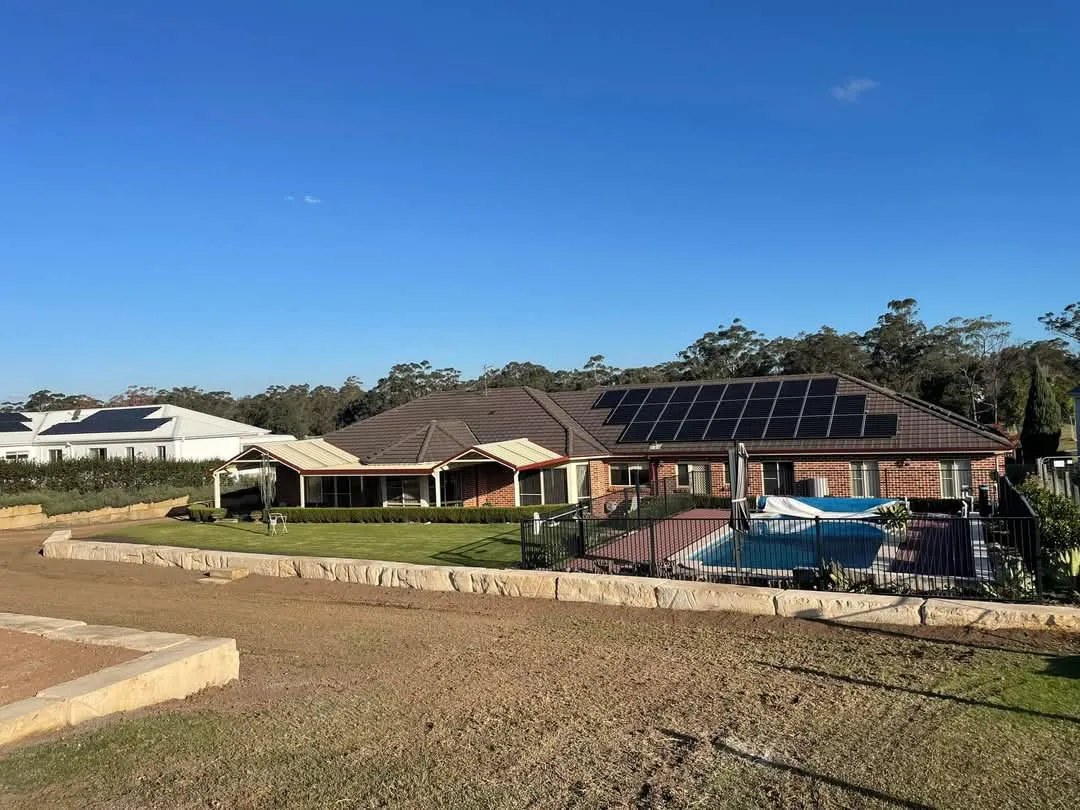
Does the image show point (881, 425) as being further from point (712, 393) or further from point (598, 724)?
point (598, 724)

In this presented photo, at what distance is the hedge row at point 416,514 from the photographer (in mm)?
25609

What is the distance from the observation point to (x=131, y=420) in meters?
49.2

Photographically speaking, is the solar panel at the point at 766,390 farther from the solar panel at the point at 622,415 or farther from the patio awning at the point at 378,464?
the patio awning at the point at 378,464

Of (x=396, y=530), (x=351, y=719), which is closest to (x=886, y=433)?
(x=396, y=530)

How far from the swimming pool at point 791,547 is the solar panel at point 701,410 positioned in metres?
14.2

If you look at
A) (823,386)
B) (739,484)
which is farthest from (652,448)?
(739,484)

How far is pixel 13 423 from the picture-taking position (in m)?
50.7

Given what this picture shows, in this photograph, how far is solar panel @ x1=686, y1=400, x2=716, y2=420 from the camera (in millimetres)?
31127

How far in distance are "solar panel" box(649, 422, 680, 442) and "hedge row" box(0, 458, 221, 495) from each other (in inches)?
860

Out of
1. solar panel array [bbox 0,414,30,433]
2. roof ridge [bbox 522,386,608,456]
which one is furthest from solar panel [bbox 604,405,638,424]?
solar panel array [bbox 0,414,30,433]

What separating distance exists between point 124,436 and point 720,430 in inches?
1430

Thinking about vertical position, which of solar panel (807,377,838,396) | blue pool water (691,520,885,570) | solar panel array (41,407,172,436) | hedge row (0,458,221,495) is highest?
solar panel array (41,407,172,436)

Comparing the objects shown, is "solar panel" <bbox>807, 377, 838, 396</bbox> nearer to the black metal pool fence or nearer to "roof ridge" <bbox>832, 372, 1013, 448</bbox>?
"roof ridge" <bbox>832, 372, 1013, 448</bbox>

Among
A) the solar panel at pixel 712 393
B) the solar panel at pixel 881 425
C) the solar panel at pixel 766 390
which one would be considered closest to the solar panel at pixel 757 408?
the solar panel at pixel 766 390
